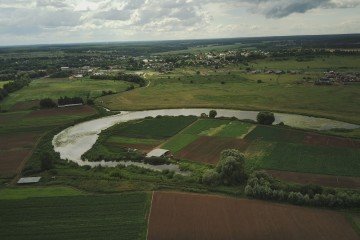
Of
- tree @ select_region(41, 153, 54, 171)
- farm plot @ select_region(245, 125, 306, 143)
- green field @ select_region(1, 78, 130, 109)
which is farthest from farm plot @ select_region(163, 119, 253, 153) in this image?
green field @ select_region(1, 78, 130, 109)

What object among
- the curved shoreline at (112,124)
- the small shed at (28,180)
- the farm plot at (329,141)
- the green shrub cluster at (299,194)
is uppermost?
the green shrub cluster at (299,194)

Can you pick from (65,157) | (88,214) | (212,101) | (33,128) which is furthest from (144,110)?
(88,214)

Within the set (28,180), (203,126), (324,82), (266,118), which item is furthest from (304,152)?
(324,82)

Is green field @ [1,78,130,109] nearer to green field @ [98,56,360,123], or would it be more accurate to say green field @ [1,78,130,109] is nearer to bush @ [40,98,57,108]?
bush @ [40,98,57,108]

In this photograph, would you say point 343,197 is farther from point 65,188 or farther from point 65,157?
point 65,157

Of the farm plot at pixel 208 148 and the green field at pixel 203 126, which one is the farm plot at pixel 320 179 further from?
the green field at pixel 203 126

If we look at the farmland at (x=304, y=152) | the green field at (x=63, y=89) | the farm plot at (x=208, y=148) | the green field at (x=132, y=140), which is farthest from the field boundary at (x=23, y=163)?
the green field at (x=63, y=89)
